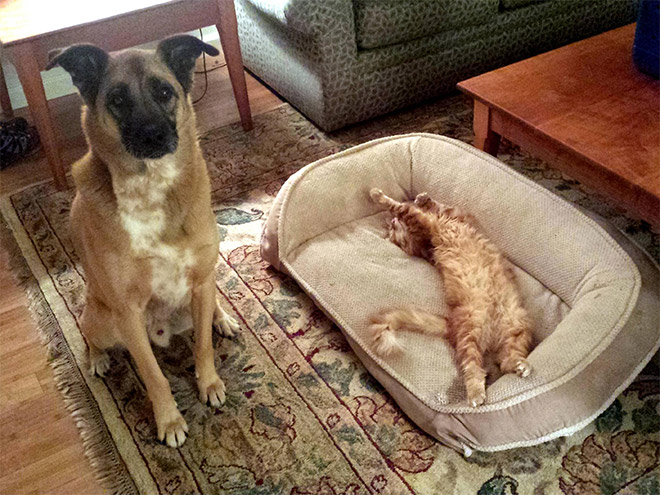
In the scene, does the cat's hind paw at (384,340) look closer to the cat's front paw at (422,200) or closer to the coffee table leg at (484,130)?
the cat's front paw at (422,200)

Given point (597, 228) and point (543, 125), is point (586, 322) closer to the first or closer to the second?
point (597, 228)

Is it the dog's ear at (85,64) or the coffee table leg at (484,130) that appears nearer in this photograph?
the dog's ear at (85,64)

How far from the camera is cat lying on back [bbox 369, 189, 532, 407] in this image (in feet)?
4.96

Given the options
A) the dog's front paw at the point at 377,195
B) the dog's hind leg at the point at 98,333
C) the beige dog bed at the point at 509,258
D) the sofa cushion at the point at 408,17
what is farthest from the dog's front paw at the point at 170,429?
the sofa cushion at the point at 408,17

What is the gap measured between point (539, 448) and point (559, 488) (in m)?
0.10

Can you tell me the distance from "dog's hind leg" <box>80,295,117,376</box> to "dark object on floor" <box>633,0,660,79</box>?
1.73 meters

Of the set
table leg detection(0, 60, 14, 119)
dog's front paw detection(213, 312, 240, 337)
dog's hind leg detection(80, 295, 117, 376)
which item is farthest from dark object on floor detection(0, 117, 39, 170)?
dog's front paw detection(213, 312, 240, 337)

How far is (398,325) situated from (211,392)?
0.51 metres

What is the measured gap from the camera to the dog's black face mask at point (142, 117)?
4.04ft

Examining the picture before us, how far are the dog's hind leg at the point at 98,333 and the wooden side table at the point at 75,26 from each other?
97 centimetres

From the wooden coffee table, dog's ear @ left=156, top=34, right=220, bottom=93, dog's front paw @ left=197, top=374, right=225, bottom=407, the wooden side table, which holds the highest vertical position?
dog's ear @ left=156, top=34, right=220, bottom=93

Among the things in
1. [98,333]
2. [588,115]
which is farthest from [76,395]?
[588,115]

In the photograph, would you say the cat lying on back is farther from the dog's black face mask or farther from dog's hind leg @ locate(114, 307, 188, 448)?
the dog's black face mask

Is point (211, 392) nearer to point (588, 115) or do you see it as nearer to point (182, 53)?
point (182, 53)
